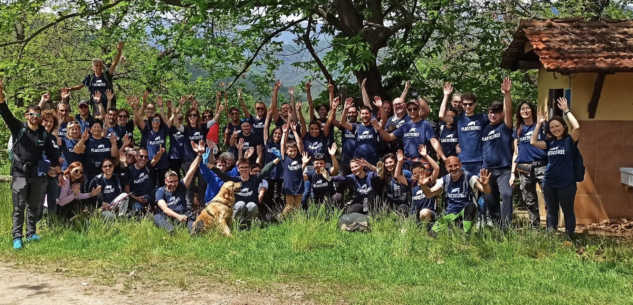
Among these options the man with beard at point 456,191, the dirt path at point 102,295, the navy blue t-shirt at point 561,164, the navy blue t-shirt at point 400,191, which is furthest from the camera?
the navy blue t-shirt at point 400,191

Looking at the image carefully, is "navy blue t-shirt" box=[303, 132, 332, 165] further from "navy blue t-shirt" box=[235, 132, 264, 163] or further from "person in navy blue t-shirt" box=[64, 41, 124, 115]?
"person in navy blue t-shirt" box=[64, 41, 124, 115]

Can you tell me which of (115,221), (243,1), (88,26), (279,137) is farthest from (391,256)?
(88,26)

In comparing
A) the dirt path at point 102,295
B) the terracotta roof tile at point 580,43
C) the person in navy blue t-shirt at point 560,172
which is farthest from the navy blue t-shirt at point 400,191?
the dirt path at point 102,295

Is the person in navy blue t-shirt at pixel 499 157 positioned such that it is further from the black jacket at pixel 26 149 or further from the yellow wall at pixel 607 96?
the black jacket at pixel 26 149

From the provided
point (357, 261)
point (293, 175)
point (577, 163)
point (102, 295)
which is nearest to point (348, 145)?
point (293, 175)

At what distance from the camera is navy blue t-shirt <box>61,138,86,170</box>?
9.50 m

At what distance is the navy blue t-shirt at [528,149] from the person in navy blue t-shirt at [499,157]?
0.29 m

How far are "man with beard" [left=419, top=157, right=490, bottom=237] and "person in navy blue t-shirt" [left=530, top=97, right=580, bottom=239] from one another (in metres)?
0.78

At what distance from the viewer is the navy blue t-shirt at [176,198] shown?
29.3ft

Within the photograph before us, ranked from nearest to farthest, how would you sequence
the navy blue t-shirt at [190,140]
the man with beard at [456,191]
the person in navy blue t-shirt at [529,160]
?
the man with beard at [456,191]
the person in navy blue t-shirt at [529,160]
the navy blue t-shirt at [190,140]

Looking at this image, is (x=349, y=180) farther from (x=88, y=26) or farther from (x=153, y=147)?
(x=88, y=26)

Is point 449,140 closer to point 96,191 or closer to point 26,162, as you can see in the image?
point 96,191

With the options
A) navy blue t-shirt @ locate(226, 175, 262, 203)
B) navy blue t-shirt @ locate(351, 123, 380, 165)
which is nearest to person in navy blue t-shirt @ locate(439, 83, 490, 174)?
navy blue t-shirt @ locate(351, 123, 380, 165)

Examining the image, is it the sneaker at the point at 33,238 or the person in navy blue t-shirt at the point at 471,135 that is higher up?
the person in navy blue t-shirt at the point at 471,135
